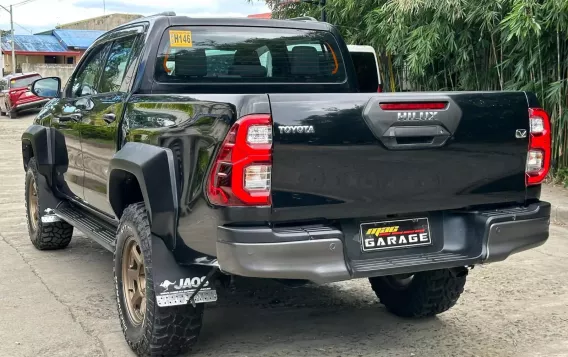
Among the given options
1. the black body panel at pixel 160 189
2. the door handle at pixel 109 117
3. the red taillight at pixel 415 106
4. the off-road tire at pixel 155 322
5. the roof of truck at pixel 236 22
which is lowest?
the off-road tire at pixel 155 322

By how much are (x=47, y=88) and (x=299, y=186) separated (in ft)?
12.3

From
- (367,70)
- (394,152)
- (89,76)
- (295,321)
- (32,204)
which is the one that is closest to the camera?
(394,152)

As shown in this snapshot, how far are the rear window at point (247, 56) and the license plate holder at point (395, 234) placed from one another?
1677 mm

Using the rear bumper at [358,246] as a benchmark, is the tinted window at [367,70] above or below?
above

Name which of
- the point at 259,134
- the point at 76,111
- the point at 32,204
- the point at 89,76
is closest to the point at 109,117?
the point at 76,111

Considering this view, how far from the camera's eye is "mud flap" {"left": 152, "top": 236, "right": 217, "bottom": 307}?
11.4ft

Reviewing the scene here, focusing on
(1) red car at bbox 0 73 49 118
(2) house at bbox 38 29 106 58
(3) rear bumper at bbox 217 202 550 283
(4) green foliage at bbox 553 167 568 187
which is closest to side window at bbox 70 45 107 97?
(3) rear bumper at bbox 217 202 550 283

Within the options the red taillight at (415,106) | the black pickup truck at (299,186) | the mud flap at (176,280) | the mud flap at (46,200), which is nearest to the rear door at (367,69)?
the mud flap at (46,200)

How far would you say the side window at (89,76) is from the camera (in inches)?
210

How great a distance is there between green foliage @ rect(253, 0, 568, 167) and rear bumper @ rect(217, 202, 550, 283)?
4.31 m

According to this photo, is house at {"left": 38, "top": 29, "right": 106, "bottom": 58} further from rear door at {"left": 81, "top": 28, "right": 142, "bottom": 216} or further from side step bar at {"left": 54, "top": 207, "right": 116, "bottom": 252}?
rear door at {"left": 81, "top": 28, "right": 142, "bottom": 216}

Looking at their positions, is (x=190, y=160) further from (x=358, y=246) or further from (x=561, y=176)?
(x=561, y=176)

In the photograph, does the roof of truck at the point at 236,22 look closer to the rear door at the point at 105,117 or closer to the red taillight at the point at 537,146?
the rear door at the point at 105,117

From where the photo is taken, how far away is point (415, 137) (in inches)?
134
